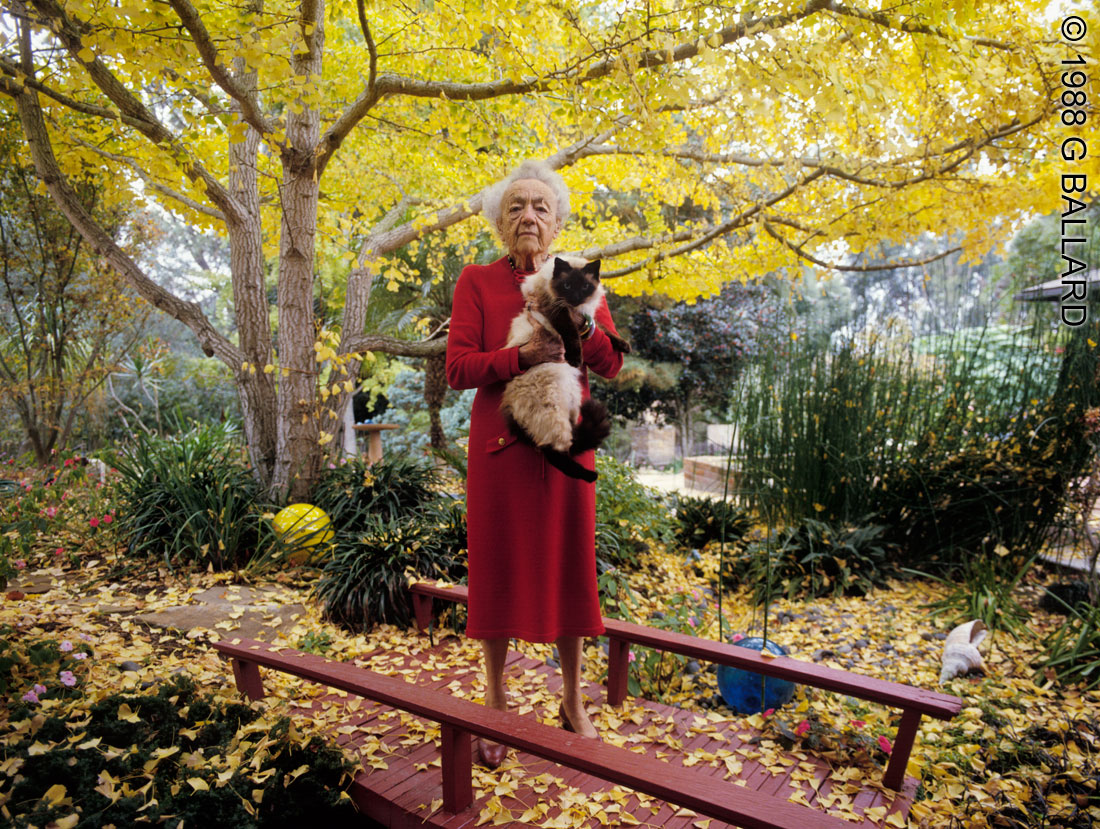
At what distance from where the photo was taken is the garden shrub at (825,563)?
378 centimetres

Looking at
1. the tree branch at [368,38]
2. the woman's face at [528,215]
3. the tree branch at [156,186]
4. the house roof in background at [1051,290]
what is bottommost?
the woman's face at [528,215]

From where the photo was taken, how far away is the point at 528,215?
1739 millimetres

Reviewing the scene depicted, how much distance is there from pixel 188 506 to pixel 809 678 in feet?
11.2

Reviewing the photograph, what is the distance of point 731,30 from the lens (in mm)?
2500

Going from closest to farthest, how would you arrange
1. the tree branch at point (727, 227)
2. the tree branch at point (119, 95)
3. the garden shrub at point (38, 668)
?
the garden shrub at point (38, 668) < the tree branch at point (119, 95) < the tree branch at point (727, 227)

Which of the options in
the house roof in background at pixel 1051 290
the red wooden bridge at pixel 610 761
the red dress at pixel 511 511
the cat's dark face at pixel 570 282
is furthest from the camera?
the house roof in background at pixel 1051 290

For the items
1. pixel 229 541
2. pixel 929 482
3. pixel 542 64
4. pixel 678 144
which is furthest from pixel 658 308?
pixel 229 541

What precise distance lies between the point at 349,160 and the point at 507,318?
4.03 m

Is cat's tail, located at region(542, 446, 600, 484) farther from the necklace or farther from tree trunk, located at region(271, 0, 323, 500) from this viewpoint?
tree trunk, located at region(271, 0, 323, 500)

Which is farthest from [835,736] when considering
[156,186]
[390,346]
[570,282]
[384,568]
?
[156,186]

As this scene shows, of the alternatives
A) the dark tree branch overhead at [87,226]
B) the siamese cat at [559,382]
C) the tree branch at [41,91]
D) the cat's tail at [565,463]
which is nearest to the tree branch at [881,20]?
Result: the siamese cat at [559,382]

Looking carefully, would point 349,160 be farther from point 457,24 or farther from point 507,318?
point 507,318

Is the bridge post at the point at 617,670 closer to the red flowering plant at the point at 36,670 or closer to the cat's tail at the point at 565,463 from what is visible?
the cat's tail at the point at 565,463

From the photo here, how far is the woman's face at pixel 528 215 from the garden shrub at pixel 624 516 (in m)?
2.46
